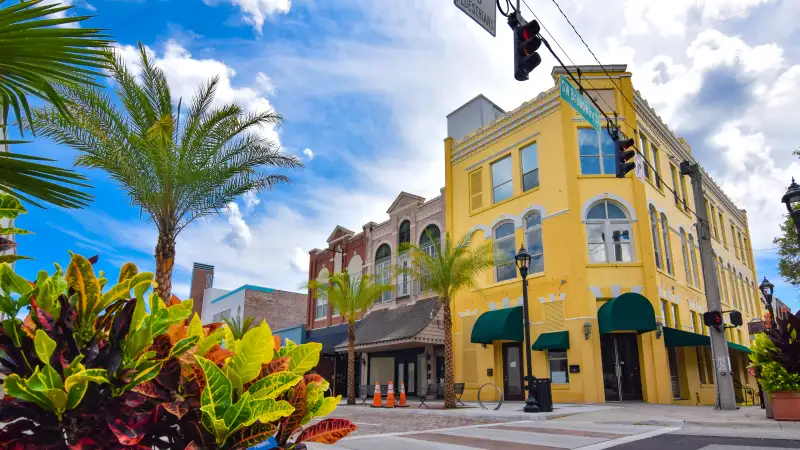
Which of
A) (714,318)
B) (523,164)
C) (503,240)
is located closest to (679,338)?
(714,318)

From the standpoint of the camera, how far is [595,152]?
2106 cm

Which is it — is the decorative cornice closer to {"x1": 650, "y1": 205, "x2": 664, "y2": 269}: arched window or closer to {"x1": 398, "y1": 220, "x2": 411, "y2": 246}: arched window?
{"x1": 650, "y1": 205, "x2": 664, "y2": 269}: arched window

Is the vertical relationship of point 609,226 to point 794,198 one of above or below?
above

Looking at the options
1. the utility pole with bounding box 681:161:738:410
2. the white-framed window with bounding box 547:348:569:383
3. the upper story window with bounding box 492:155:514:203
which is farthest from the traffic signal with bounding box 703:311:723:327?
the upper story window with bounding box 492:155:514:203

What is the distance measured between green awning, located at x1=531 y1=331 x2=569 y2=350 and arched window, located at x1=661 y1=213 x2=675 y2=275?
5.98m

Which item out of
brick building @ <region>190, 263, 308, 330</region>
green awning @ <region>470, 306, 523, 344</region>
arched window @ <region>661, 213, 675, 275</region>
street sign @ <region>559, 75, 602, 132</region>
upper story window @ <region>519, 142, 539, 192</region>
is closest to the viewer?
street sign @ <region>559, 75, 602, 132</region>

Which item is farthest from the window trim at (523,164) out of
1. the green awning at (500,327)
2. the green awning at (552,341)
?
the green awning at (552,341)

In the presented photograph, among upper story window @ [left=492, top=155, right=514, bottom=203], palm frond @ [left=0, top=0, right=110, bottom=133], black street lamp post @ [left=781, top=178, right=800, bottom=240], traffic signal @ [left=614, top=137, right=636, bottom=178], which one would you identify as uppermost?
upper story window @ [left=492, top=155, right=514, bottom=203]

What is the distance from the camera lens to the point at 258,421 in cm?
171

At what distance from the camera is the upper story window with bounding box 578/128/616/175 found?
20.8m

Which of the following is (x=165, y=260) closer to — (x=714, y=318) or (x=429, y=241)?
(x=714, y=318)

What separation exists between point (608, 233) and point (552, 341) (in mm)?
4825

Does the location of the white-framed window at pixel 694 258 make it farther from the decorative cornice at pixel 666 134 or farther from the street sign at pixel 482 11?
the street sign at pixel 482 11

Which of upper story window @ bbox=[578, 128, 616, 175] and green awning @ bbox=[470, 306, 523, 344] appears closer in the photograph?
green awning @ bbox=[470, 306, 523, 344]
